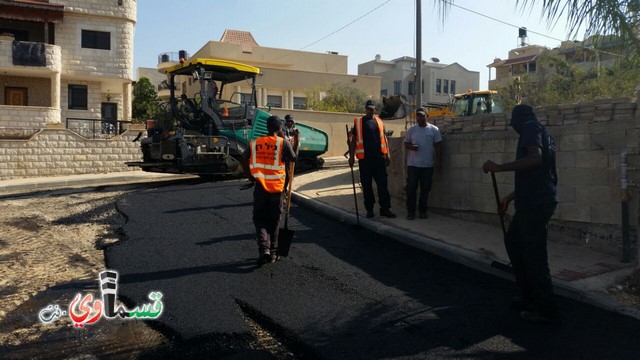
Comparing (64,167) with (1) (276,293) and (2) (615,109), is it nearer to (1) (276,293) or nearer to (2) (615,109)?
(1) (276,293)

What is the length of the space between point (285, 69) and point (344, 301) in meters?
32.1

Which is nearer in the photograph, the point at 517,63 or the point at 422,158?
the point at 422,158

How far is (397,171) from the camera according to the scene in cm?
980

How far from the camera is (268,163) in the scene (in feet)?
20.5

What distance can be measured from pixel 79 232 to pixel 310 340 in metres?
5.02

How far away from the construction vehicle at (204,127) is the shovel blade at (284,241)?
712 cm

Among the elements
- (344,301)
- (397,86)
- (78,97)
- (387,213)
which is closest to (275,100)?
(78,97)

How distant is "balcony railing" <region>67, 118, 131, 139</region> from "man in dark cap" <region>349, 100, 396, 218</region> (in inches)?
582

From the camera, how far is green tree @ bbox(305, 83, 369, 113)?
106 ft

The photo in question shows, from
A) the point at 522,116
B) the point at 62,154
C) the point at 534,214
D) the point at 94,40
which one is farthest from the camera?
the point at 94,40

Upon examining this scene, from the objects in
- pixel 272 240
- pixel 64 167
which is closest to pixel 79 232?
pixel 272 240

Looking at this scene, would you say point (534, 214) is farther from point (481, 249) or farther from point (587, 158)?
point (587, 158)

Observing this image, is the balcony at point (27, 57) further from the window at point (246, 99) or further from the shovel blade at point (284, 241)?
the shovel blade at point (284, 241)

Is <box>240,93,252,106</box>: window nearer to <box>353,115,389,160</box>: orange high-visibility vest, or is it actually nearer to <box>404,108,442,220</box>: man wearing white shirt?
<box>353,115,389,160</box>: orange high-visibility vest
